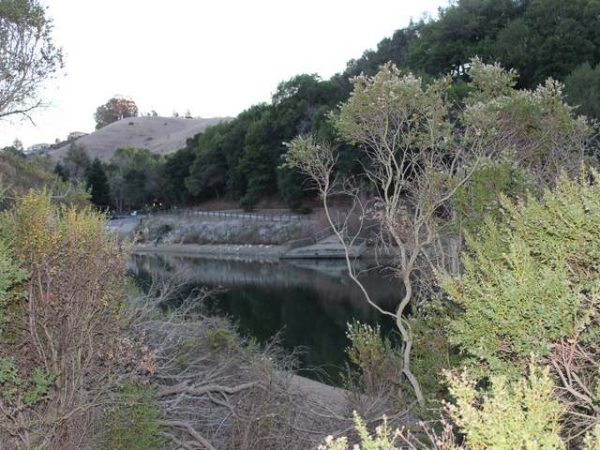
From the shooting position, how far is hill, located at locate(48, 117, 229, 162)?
127375mm

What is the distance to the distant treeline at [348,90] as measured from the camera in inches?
1460

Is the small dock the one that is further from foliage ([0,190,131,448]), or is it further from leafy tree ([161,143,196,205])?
foliage ([0,190,131,448])

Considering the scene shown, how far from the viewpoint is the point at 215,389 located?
302 inches

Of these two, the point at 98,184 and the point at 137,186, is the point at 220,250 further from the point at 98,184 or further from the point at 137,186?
the point at 137,186

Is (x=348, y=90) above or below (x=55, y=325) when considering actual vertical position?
above

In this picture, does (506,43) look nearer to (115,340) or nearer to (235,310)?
(235,310)

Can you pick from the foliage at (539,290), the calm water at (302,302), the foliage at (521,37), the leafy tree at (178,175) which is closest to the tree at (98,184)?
the leafy tree at (178,175)

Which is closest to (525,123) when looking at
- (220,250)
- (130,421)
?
(130,421)

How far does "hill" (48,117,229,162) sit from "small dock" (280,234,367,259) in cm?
8244

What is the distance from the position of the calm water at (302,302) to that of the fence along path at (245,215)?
22.1 feet

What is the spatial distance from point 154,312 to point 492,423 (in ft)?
25.2

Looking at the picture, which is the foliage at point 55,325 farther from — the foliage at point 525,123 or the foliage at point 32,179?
the foliage at point 32,179

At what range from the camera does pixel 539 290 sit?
3084 millimetres

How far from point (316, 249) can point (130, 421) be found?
36.0 metres
